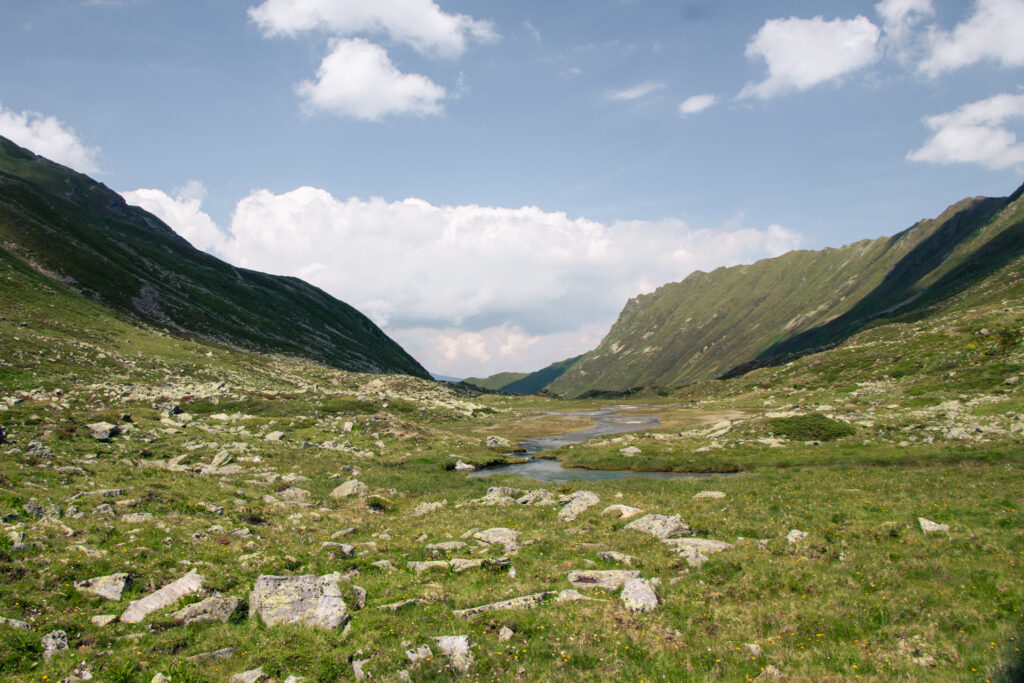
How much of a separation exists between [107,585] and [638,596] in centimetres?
1830

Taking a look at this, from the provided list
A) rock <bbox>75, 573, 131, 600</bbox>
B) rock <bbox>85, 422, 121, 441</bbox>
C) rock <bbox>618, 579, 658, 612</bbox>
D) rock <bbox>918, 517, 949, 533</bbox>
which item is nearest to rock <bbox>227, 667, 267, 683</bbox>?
rock <bbox>75, 573, 131, 600</bbox>

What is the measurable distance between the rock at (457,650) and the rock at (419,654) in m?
0.39

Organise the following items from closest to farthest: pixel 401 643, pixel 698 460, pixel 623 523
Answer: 1. pixel 401 643
2. pixel 623 523
3. pixel 698 460

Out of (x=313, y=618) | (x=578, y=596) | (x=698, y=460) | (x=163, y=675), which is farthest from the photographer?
(x=698, y=460)

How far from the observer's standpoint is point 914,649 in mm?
13492

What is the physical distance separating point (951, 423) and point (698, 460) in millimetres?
26029

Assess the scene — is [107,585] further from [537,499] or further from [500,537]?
[537,499]

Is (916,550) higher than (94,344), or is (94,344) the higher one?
(94,344)

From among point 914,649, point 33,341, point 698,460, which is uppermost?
point 33,341

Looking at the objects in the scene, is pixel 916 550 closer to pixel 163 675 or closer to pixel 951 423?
pixel 163 675

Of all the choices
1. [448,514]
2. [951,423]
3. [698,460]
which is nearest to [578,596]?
[448,514]

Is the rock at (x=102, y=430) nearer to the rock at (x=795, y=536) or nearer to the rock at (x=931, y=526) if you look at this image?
the rock at (x=795, y=536)

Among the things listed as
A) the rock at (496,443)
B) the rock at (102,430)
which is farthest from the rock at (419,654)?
the rock at (496,443)

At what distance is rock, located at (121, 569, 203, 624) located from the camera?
15.6m
